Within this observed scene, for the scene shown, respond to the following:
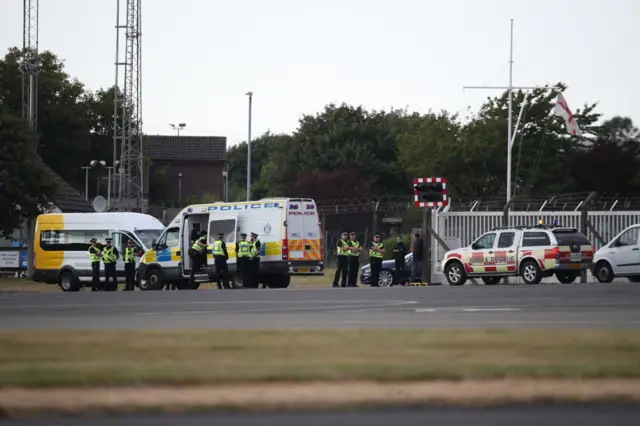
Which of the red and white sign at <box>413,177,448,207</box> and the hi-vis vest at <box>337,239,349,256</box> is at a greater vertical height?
the red and white sign at <box>413,177,448,207</box>

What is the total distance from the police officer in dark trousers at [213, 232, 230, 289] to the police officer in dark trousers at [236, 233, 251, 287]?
1.50 ft

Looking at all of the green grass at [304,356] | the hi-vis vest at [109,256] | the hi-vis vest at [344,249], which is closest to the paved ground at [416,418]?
the green grass at [304,356]

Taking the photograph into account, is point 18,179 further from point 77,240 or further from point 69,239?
point 77,240

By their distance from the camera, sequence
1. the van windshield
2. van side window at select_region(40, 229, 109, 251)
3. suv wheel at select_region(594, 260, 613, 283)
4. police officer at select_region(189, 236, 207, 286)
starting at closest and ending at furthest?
suv wheel at select_region(594, 260, 613, 283), police officer at select_region(189, 236, 207, 286), van side window at select_region(40, 229, 109, 251), the van windshield

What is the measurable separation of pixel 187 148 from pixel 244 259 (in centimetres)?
8231

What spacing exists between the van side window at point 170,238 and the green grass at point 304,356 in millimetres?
20786

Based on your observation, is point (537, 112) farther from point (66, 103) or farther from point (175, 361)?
point (175, 361)

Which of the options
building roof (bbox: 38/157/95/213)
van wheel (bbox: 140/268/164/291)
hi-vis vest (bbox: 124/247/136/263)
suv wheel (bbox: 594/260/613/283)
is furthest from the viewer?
building roof (bbox: 38/157/95/213)

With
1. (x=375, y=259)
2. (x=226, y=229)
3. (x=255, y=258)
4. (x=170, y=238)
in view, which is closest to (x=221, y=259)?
(x=255, y=258)

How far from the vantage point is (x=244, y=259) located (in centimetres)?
3403

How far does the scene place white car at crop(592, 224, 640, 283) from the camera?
32.9 m

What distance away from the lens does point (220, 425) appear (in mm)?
8984

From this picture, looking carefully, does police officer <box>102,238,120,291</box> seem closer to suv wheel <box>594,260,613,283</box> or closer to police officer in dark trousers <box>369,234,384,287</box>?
police officer in dark trousers <box>369,234,384,287</box>

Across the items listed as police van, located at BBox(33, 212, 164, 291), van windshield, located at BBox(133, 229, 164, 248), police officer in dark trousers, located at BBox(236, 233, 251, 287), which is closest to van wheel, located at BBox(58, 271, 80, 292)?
police van, located at BBox(33, 212, 164, 291)
